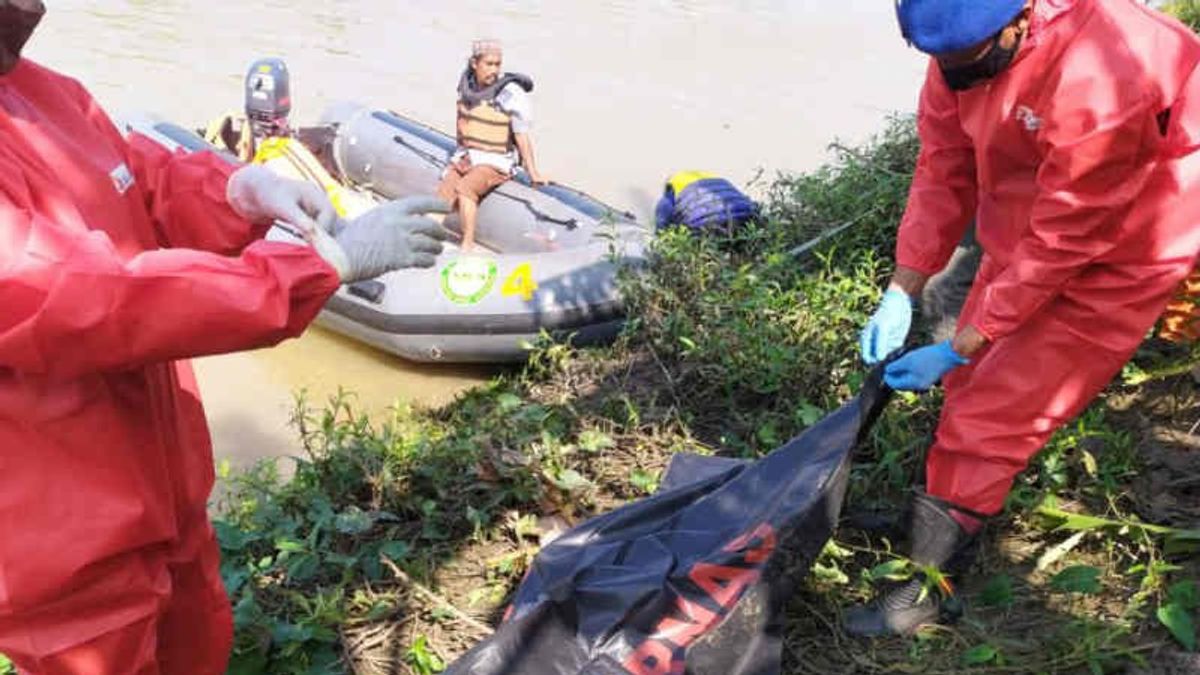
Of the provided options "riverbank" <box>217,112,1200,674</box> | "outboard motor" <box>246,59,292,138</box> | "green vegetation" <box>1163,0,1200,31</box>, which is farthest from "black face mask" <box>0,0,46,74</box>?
"green vegetation" <box>1163,0,1200,31</box>

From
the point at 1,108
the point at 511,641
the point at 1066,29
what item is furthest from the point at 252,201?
the point at 1066,29

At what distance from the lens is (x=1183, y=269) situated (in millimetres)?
2346

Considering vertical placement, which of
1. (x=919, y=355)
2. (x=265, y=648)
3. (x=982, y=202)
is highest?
(x=982, y=202)

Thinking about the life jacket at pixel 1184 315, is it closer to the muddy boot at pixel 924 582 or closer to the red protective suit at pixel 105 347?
the muddy boot at pixel 924 582

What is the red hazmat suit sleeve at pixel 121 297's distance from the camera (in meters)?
1.50

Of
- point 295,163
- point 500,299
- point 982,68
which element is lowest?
point 500,299

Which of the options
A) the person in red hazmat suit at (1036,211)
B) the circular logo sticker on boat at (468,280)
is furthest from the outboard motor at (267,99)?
the person in red hazmat suit at (1036,211)

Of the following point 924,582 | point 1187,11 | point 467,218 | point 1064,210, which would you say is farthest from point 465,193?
point 1064,210

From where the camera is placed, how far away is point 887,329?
2.76 meters

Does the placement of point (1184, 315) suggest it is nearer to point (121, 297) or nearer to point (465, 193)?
point (121, 297)

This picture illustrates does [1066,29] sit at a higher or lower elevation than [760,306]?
higher

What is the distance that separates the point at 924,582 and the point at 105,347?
202cm

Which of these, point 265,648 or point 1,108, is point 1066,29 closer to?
point 1,108

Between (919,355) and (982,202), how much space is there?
1.43 feet
